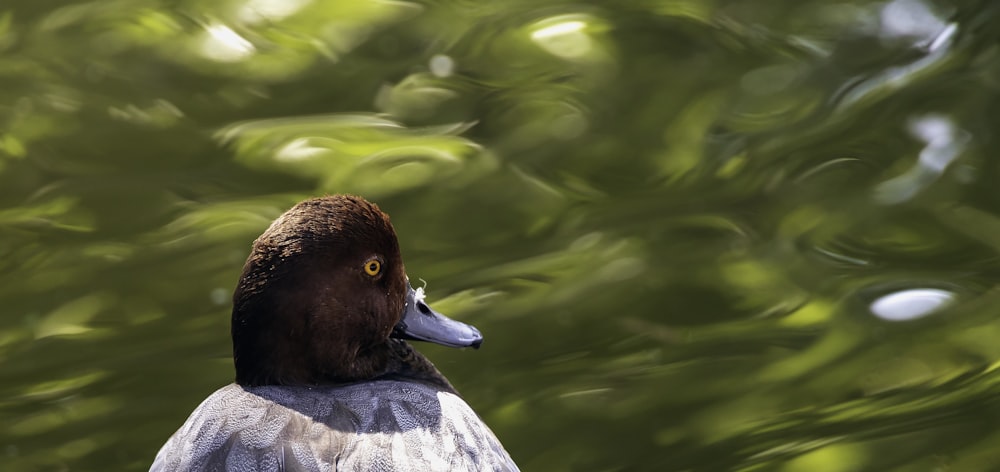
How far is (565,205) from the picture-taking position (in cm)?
674

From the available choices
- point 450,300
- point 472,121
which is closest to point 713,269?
point 450,300

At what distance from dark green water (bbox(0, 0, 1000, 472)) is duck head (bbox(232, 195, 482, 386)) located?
931mm

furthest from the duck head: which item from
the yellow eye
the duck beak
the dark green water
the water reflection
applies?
the water reflection

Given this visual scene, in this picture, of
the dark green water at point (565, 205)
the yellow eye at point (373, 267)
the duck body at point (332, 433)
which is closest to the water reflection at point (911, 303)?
the dark green water at point (565, 205)

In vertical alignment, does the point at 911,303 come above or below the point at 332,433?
above

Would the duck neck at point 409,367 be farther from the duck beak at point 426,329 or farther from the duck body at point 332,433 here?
the duck body at point 332,433

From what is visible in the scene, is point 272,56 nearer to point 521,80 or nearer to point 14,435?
point 521,80

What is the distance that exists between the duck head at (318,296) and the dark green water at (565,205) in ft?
3.06

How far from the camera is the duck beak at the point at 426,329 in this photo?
4.74m

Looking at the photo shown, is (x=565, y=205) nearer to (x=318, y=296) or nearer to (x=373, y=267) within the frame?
(x=373, y=267)

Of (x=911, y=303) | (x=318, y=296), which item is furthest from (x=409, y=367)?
(x=911, y=303)

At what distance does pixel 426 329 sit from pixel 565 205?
213 centimetres

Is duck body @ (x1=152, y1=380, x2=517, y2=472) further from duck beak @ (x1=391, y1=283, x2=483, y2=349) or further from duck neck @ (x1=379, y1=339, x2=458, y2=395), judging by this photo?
duck beak @ (x1=391, y1=283, x2=483, y2=349)

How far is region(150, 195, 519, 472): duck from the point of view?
12.5 ft
